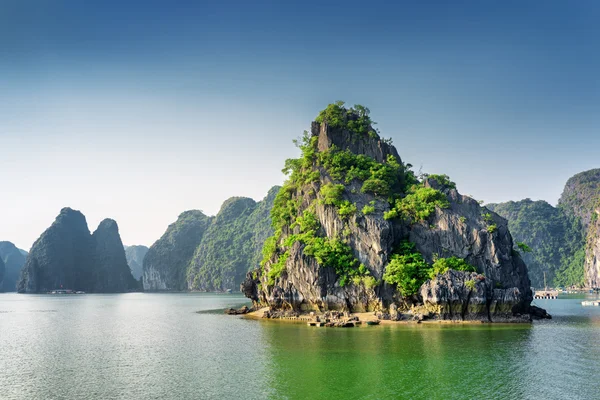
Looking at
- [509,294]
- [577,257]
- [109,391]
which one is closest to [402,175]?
[509,294]

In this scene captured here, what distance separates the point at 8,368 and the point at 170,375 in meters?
13.9

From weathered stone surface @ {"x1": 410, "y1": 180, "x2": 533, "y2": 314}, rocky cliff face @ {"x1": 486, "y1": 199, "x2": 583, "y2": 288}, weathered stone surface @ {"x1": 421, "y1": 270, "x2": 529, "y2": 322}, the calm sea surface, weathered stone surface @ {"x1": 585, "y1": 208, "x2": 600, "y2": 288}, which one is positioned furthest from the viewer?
rocky cliff face @ {"x1": 486, "y1": 199, "x2": 583, "y2": 288}

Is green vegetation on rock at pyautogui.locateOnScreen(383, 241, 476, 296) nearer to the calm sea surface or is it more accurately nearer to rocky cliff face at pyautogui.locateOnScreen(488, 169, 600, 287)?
the calm sea surface

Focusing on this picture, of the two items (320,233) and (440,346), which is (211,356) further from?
(320,233)

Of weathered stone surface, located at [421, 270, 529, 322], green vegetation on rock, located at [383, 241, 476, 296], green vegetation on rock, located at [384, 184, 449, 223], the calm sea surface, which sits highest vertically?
green vegetation on rock, located at [384, 184, 449, 223]

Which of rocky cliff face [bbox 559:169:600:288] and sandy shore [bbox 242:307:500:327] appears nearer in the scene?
sandy shore [bbox 242:307:500:327]

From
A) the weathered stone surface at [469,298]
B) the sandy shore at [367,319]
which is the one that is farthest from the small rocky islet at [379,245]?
the sandy shore at [367,319]

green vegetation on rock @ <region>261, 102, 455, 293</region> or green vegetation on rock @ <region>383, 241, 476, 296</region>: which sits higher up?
green vegetation on rock @ <region>261, 102, 455, 293</region>

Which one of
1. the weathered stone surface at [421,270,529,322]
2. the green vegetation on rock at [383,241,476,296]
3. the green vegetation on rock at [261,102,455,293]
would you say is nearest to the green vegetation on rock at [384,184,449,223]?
the green vegetation on rock at [261,102,455,293]

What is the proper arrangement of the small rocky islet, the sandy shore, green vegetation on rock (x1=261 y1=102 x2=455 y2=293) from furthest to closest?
1. green vegetation on rock (x1=261 y1=102 x2=455 y2=293)
2. the small rocky islet
3. the sandy shore

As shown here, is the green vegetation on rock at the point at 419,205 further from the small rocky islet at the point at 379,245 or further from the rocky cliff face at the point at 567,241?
the rocky cliff face at the point at 567,241

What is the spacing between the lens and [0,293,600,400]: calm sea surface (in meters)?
27.1

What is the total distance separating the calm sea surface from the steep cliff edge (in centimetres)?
657

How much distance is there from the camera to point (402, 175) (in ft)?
238
